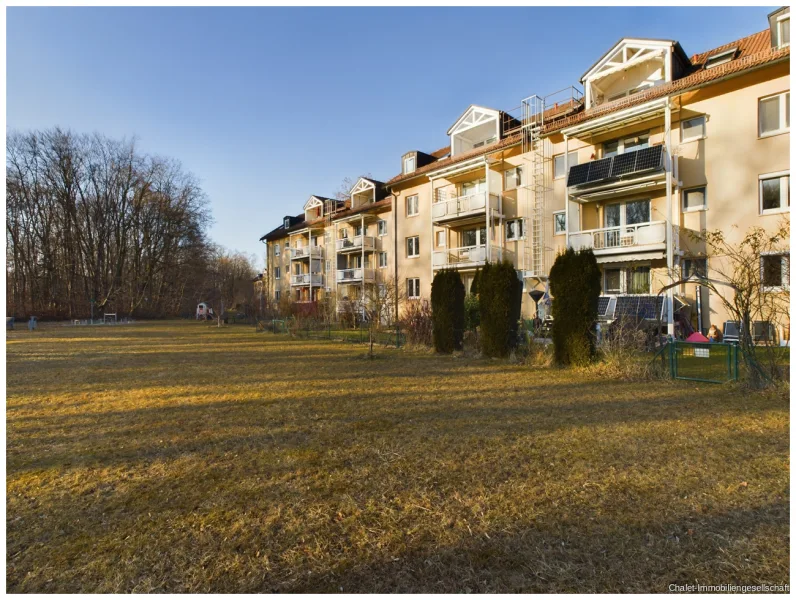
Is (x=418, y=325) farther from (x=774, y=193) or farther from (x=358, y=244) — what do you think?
(x=358, y=244)

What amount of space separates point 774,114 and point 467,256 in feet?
44.6

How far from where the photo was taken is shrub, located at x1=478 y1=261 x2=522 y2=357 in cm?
1156

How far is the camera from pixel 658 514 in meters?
3.09

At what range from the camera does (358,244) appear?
30203 millimetres

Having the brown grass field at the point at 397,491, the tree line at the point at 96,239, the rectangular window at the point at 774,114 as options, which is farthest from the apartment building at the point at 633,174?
the tree line at the point at 96,239

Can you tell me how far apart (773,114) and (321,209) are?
31885 mm

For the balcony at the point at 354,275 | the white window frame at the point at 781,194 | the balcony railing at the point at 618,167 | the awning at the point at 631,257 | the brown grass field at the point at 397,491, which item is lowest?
the brown grass field at the point at 397,491

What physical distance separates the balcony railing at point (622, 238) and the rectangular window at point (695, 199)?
170 cm

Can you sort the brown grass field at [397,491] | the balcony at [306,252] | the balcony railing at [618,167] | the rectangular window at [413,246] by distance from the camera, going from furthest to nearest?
the balcony at [306,252]
the rectangular window at [413,246]
the balcony railing at [618,167]
the brown grass field at [397,491]

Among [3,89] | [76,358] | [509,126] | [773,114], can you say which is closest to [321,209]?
[509,126]

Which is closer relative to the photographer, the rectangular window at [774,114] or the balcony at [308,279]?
the rectangular window at [774,114]

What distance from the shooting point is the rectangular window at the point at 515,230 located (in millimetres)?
21516

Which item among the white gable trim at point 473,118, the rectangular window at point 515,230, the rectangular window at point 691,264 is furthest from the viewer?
the white gable trim at point 473,118

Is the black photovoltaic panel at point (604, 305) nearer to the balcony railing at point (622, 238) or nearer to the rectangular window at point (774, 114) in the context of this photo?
the balcony railing at point (622, 238)
